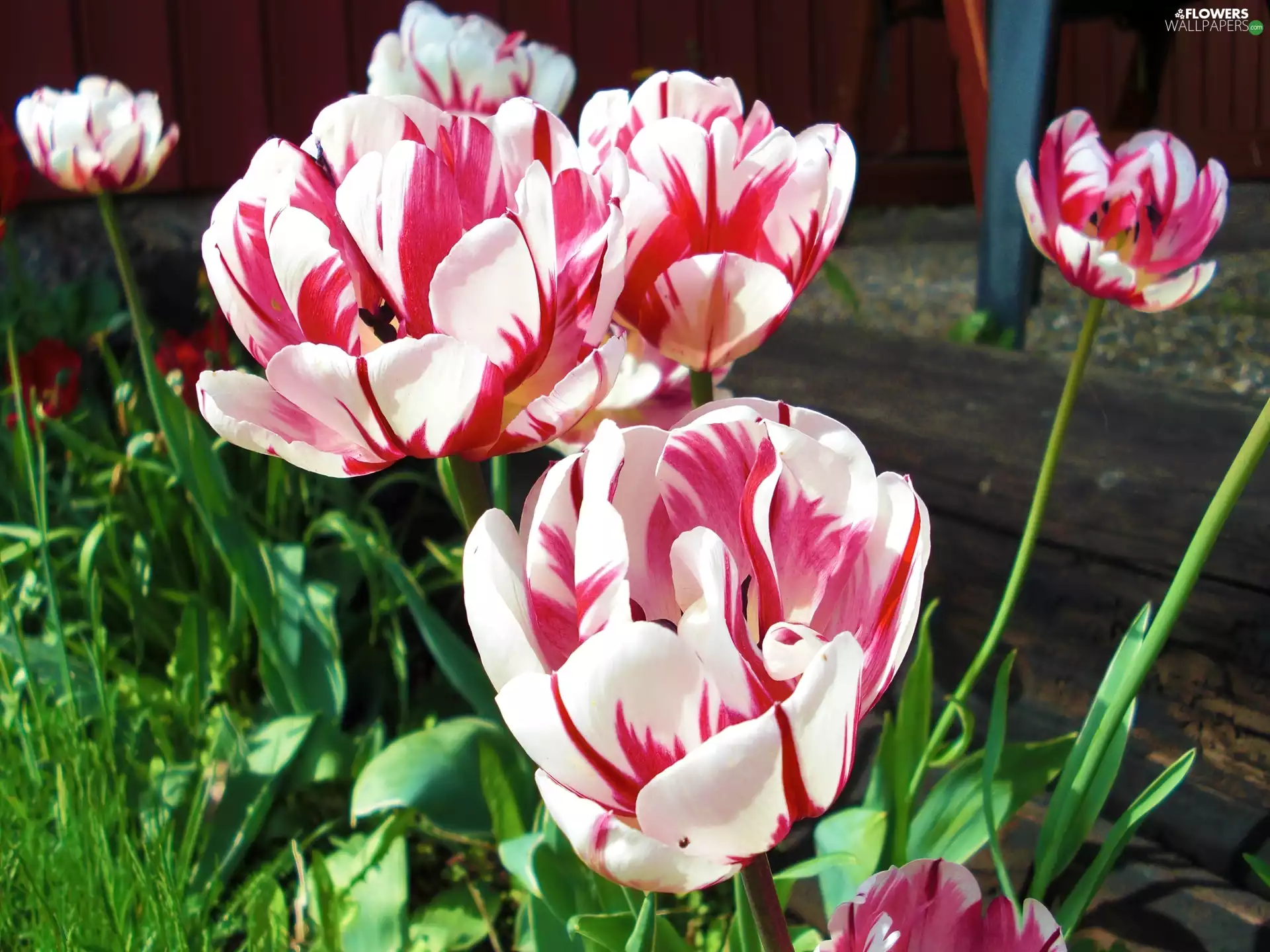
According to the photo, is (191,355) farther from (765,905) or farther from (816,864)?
(765,905)

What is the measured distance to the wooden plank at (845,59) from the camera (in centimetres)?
235

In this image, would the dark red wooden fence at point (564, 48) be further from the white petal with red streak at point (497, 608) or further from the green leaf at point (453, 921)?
the white petal with red streak at point (497, 608)

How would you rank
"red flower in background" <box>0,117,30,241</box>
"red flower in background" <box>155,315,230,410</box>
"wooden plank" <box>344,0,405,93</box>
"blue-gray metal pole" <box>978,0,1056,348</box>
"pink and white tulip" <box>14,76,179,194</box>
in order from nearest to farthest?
"pink and white tulip" <box>14,76,179,194</box> → "red flower in background" <box>0,117,30,241</box> → "red flower in background" <box>155,315,230,410</box> → "blue-gray metal pole" <box>978,0,1056,348</box> → "wooden plank" <box>344,0,405,93</box>

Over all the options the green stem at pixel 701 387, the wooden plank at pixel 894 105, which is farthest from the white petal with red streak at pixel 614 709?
the wooden plank at pixel 894 105

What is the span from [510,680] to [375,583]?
97 cm

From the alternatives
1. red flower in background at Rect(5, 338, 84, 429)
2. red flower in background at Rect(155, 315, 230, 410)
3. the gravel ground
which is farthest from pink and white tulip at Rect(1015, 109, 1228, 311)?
red flower in background at Rect(5, 338, 84, 429)

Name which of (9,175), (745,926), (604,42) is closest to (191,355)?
(9,175)

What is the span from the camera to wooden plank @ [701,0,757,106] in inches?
111

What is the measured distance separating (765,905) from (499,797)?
1.34 feet

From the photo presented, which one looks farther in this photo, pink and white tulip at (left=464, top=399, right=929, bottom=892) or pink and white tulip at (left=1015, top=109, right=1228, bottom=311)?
pink and white tulip at (left=1015, top=109, right=1228, bottom=311)

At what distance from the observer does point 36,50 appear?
2.13m

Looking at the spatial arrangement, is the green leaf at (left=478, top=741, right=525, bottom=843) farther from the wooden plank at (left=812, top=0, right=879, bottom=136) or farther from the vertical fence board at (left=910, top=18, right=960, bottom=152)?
the vertical fence board at (left=910, top=18, right=960, bottom=152)

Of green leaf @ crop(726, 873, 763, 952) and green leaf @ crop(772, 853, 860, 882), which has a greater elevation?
green leaf @ crop(726, 873, 763, 952)

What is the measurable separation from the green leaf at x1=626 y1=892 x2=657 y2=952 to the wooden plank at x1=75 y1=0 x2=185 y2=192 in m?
2.17
